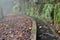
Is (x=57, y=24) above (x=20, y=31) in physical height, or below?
below

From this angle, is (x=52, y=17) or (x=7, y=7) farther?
(x=7, y=7)

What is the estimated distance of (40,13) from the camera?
13.4 m

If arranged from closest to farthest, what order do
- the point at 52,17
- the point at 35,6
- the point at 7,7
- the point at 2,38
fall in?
the point at 2,38, the point at 52,17, the point at 35,6, the point at 7,7

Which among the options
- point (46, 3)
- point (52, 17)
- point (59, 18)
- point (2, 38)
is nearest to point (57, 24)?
point (59, 18)

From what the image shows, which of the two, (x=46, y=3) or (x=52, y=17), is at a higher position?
(x=46, y=3)

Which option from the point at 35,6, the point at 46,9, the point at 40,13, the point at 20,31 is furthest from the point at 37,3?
the point at 20,31

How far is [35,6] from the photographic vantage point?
14148mm

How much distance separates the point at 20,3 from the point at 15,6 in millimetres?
591

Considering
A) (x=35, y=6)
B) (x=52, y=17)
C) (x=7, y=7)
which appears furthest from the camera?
(x=7, y=7)

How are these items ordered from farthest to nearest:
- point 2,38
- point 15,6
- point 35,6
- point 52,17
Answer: point 15,6
point 35,6
point 52,17
point 2,38

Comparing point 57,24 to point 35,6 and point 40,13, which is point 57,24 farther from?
point 35,6

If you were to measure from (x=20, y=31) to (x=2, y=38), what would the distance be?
0.76 meters

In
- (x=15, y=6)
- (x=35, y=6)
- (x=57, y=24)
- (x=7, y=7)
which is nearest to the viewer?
(x=57, y=24)

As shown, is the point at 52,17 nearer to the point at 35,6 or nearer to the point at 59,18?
the point at 59,18
